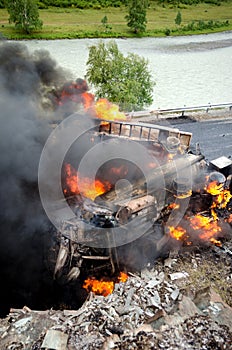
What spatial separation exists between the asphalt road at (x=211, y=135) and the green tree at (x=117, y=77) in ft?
17.1

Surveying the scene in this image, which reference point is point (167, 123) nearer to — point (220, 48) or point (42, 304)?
point (42, 304)

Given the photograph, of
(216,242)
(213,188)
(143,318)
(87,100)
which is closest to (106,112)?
(87,100)

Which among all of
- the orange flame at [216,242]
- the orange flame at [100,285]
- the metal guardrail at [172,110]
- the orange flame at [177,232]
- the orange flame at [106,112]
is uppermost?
the orange flame at [106,112]

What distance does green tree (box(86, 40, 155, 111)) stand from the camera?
2484cm

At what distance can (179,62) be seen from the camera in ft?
135

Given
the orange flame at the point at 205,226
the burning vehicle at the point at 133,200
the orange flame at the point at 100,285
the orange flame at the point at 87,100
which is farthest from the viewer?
the orange flame at the point at 87,100

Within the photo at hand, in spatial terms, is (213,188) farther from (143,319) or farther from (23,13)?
(23,13)

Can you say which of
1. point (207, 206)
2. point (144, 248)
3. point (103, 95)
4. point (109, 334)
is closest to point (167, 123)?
point (103, 95)

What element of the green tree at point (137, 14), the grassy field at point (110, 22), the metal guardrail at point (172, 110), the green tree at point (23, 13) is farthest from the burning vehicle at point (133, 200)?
the green tree at point (137, 14)

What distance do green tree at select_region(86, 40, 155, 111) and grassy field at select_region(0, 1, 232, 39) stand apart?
21.8 m

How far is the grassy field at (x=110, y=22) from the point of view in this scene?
47.1m

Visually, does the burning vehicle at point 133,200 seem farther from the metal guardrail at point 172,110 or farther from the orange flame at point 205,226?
the metal guardrail at point 172,110

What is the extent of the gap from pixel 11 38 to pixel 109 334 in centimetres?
4423

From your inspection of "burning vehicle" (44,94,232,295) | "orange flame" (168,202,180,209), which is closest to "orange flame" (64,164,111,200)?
"burning vehicle" (44,94,232,295)
